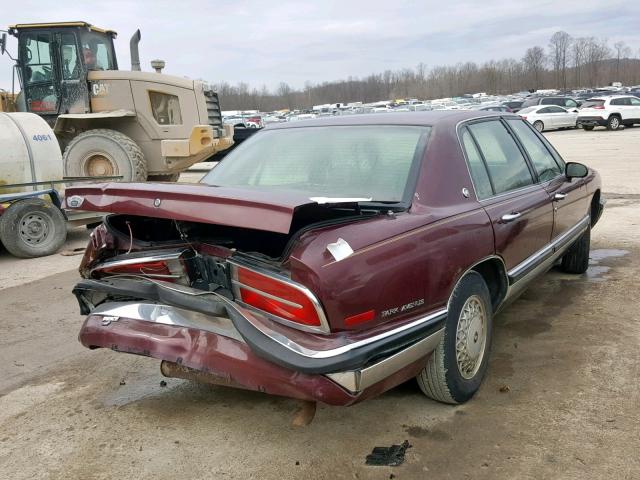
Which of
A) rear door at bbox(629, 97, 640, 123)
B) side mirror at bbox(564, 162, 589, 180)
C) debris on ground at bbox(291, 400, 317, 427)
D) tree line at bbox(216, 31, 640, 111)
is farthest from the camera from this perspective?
tree line at bbox(216, 31, 640, 111)

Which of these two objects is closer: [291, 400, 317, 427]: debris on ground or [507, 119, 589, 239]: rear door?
[291, 400, 317, 427]: debris on ground

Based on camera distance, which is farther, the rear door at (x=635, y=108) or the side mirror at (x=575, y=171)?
the rear door at (x=635, y=108)

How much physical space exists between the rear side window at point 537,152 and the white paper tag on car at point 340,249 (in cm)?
240

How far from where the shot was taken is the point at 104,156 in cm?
1068

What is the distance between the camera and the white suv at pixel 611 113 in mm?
26828

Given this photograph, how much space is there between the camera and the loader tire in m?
10.5

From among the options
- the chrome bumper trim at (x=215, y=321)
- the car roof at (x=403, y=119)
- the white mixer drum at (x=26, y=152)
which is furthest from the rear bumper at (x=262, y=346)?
the white mixer drum at (x=26, y=152)

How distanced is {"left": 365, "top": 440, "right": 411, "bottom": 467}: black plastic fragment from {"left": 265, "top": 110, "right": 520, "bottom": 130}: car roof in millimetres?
1813

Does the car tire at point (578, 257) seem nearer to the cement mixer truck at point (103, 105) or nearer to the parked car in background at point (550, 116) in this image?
the cement mixer truck at point (103, 105)

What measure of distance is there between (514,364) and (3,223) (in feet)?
20.8

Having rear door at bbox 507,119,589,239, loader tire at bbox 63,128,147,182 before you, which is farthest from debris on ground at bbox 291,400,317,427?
loader tire at bbox 63,128,147,182

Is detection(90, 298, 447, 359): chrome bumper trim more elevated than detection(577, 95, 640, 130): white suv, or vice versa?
detection(577, 95, 640, 130): white suv

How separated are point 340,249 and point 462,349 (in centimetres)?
111

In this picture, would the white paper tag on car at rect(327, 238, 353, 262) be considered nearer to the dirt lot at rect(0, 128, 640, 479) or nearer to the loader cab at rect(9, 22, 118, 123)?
the dirt lot at rect(0, 128, 640, 479)
